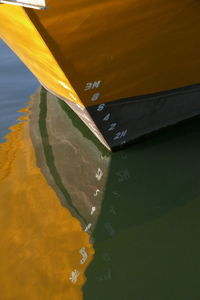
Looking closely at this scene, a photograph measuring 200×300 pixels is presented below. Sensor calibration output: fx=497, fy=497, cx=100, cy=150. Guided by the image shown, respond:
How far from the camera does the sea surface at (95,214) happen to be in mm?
2277

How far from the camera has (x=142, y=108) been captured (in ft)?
10.3

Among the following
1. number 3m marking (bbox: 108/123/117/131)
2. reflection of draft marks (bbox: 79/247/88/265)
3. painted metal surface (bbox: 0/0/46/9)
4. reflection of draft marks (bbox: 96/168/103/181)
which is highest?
painted metal surface (bbox: 0/0/46/9)

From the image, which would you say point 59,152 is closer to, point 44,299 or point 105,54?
point 105,54

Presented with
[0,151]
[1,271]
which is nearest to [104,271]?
[1,271]

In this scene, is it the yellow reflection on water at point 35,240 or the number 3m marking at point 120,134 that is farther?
the number 3m marking at point 120,134

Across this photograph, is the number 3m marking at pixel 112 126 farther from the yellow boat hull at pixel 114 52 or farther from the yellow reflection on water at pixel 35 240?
the yellow reflection on water at pixel 35 240

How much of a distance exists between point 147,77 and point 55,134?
1050 millimetres

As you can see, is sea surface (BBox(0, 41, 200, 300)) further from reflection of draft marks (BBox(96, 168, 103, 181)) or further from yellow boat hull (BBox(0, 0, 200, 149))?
yellow boat hull (BBox(0, 0, 200, 149))

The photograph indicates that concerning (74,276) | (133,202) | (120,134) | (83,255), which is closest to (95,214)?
(133,202)

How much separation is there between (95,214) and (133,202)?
0.23m

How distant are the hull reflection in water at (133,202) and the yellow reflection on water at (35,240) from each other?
0.23 ft

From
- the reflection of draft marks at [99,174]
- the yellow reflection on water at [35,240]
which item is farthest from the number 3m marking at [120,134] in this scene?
the yellow reflection on water at [35,240]

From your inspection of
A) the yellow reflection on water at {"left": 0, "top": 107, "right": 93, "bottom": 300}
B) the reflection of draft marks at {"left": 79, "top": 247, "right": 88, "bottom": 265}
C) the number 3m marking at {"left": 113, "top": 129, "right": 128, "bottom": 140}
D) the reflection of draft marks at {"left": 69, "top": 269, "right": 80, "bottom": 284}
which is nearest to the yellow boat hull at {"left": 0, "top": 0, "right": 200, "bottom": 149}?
the number 3m marking at {"left": 113, "top": 129, "right": 128, "bottom": 140}

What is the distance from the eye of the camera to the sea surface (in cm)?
228
